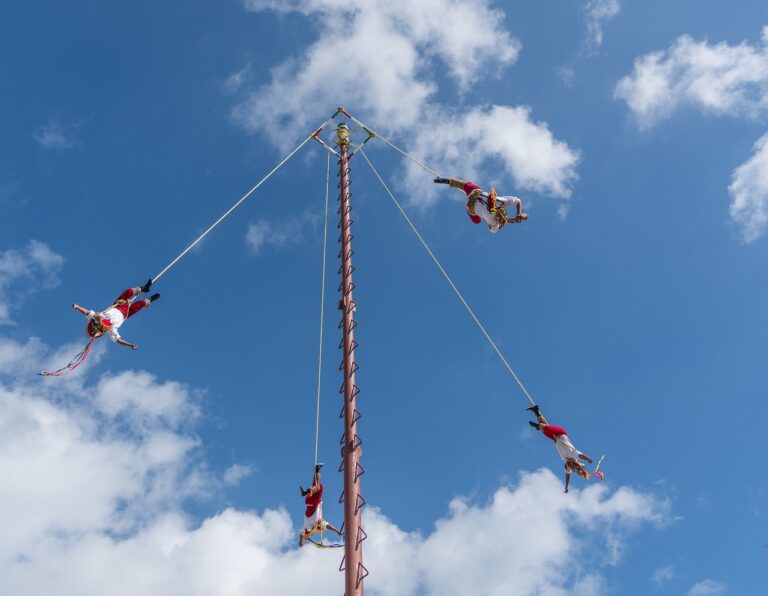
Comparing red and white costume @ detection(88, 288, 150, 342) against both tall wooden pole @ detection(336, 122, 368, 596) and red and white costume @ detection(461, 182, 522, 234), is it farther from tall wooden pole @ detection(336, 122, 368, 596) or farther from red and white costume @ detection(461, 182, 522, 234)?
red and white costume @ detection(461, 182, 522, 234)

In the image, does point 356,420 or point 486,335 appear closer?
point 356,420

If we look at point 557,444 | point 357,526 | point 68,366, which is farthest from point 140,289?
point 557,444

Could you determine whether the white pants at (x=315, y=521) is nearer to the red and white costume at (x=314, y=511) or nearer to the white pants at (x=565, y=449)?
the red and white costume at (x=314, y=511)

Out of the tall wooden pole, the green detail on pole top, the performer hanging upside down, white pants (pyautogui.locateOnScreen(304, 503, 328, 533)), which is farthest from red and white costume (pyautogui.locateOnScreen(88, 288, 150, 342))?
the green detail on pole top

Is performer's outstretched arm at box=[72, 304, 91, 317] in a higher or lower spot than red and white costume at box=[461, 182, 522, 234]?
lower

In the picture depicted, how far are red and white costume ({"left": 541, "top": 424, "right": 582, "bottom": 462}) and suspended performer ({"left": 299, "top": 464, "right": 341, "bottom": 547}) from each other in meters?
6.36

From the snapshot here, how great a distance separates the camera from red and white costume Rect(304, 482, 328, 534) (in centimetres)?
1580

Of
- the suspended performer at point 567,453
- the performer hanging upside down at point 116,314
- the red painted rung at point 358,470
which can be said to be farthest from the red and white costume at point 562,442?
the performer hanging upside down at point 116,314

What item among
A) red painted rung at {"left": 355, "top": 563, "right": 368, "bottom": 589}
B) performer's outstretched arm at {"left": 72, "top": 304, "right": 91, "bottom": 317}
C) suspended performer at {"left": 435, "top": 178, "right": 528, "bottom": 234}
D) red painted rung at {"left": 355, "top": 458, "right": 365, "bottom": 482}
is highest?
suspended performer at {"left": 435, "top": 178, "right": 528, "bottom": 234}

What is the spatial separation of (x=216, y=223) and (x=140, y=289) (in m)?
4.05

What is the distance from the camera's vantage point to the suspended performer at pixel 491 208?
18812mm

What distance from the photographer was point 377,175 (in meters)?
22.8

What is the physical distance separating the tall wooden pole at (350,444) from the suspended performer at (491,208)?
4.13 metres

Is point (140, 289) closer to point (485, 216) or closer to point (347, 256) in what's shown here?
point (347, 256)
